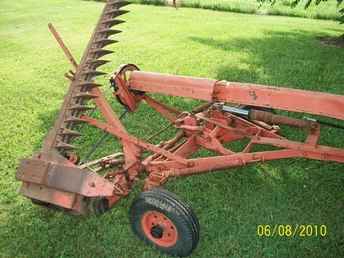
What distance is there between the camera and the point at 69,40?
12.2 m

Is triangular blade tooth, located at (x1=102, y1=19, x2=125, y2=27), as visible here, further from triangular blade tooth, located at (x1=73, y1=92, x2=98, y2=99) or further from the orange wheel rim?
the orange wheel rim

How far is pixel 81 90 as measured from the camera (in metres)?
4.00

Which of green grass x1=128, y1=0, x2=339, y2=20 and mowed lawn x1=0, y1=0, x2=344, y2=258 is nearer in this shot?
mowed lawn x1=0, y1=0, x2=344, y2=258

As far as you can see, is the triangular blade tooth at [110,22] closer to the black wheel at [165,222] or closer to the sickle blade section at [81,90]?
the sickle blade section at [81,90]

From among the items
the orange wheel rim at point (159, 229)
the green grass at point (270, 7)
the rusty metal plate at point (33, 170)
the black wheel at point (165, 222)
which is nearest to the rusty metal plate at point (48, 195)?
the rusty metal plate at point (33, 170)

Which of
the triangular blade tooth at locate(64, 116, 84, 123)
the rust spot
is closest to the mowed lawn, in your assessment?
the triangular blade tooth at locate(64, 116, 84, 123)

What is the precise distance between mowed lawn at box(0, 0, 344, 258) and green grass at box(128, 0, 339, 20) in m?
1.60

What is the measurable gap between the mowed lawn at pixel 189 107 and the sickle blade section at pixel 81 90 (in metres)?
1.00

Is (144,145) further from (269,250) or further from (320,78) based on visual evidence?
(320,78)

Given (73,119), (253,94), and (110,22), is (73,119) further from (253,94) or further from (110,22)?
(253,94)

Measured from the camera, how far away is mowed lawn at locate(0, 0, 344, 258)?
4.10 metres

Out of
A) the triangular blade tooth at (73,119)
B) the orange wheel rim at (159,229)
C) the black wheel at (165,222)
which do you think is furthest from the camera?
the triangular blade tooth at (73,119)

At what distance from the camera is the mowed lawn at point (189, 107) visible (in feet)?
13.4

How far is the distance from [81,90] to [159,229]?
1451 mm
